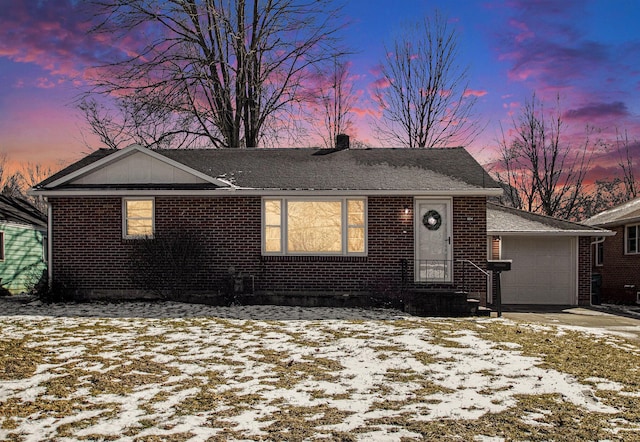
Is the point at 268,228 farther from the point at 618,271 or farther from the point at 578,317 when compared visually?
the point at 618,271

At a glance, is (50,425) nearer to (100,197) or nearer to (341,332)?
(341,332)

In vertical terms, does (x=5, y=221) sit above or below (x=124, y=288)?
above

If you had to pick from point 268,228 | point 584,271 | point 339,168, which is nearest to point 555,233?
point 584,271

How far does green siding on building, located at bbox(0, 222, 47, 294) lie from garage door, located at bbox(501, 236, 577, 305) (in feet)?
50.4

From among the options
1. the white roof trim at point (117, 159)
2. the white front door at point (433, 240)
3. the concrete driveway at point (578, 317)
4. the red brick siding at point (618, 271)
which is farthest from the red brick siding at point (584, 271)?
the white roof trim at point (117, 159)

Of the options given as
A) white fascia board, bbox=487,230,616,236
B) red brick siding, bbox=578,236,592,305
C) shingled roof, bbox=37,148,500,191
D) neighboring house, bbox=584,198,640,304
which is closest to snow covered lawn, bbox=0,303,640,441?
shingled roof, bbox=37,148,500,191

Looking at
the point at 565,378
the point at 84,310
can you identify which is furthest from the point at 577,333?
the point at 84,310

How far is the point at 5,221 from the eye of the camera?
1872 cm

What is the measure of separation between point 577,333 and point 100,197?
11202mm

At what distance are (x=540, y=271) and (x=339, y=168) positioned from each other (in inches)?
278

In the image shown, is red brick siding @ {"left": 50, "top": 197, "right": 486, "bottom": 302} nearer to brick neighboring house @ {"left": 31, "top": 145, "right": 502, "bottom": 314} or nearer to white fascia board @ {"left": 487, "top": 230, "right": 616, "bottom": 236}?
brick neighboring house @ {"left": 31, "top": 145, "right": 502, "bottom": 314}

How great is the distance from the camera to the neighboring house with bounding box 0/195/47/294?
1884 cm

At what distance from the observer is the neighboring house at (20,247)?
61.8ft

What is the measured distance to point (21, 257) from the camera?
1986 cm
